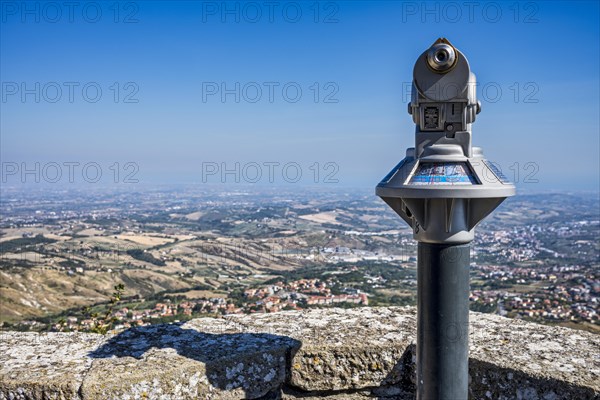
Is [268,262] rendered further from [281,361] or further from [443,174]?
[443,174]

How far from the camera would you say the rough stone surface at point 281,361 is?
2715 millimetres

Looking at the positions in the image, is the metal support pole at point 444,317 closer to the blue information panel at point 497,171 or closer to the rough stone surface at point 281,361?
the rough stone surface at point 281,361

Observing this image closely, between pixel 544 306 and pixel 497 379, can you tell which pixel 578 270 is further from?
pixel 497 379

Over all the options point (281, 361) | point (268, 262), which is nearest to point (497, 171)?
point (281, 361)

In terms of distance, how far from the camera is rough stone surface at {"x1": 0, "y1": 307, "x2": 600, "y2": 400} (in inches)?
107

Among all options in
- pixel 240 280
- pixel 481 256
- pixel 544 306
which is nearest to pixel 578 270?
pixel 481 256

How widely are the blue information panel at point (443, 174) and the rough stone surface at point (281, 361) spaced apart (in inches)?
32.4

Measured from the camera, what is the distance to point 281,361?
3172 mm

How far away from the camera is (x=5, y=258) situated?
33938mm

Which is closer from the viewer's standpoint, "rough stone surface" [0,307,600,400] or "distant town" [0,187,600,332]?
"rough stone surface" [0,307,600,400]

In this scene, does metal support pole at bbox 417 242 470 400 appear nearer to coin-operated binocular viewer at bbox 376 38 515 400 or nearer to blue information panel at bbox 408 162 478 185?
coin-operated binocular viewer at bbox 376 38 515 400

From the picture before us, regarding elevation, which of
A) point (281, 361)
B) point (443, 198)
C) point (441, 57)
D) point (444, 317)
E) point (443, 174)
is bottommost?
point (281, 361)

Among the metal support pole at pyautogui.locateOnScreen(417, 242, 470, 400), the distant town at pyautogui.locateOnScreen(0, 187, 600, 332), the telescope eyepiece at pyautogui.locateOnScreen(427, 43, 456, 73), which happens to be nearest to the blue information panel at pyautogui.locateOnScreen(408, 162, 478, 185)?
the metal support pole at pyautogui.locateOnScreen(417, 242, 470, 400)

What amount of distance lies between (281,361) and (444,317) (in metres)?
1.19
